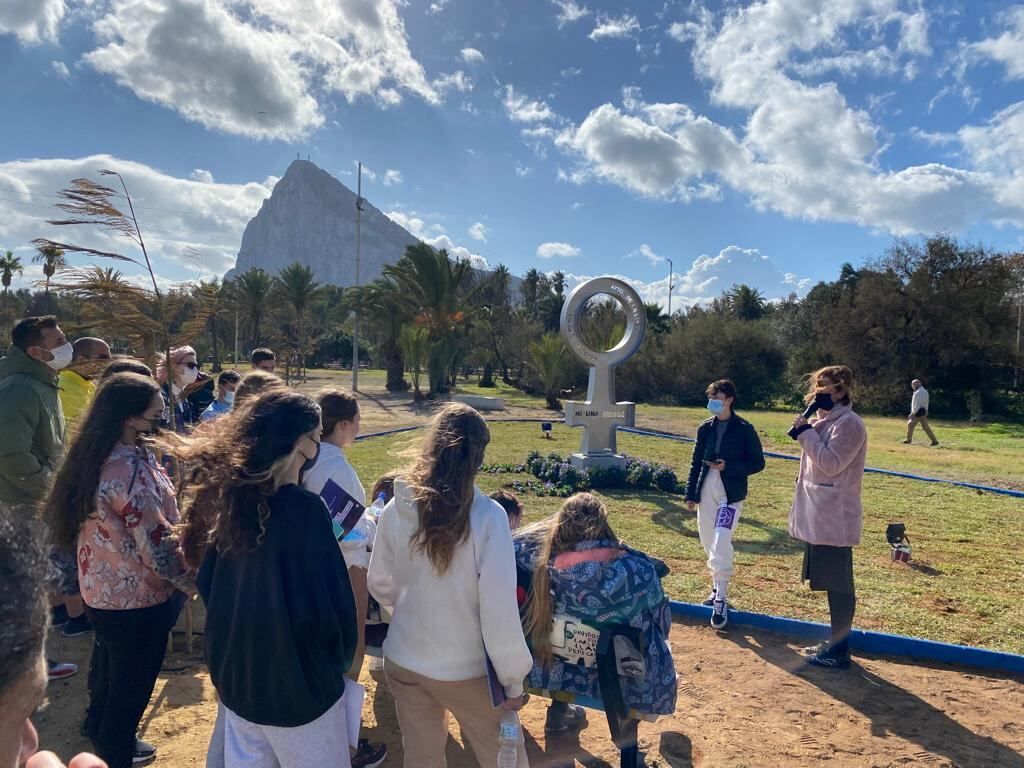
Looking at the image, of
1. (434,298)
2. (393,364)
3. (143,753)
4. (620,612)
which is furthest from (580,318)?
(393,364)

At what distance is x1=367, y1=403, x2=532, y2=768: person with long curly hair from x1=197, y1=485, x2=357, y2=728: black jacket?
14.1 inches

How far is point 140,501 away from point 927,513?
9486 millimetres

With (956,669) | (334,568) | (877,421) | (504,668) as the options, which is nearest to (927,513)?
(956,669)

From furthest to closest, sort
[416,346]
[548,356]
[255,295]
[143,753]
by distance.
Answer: [255,295] → [416,346] → [548,356] → [143,753]

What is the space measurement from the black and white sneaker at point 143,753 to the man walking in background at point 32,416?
85 centimetres

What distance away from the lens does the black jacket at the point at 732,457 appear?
15.9 feet

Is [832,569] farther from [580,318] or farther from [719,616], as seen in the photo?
[580,318]

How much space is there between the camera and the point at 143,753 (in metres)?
2.95

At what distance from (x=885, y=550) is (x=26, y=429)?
7558 millimetres

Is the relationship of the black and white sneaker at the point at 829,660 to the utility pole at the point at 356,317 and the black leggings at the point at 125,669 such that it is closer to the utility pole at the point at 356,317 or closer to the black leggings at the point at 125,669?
the black leggings at the point at 125,669

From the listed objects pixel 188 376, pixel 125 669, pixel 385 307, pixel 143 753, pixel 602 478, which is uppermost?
pixel 385 307

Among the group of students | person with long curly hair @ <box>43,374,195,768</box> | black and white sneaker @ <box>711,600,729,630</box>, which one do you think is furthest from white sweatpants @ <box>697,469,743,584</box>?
person with long curly hair @ <box>43,374,195,768</box>

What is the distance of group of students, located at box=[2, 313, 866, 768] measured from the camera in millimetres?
1867

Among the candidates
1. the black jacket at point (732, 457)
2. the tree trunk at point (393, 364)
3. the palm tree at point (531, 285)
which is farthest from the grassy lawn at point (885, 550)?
the palm tree at point (531, 285)
